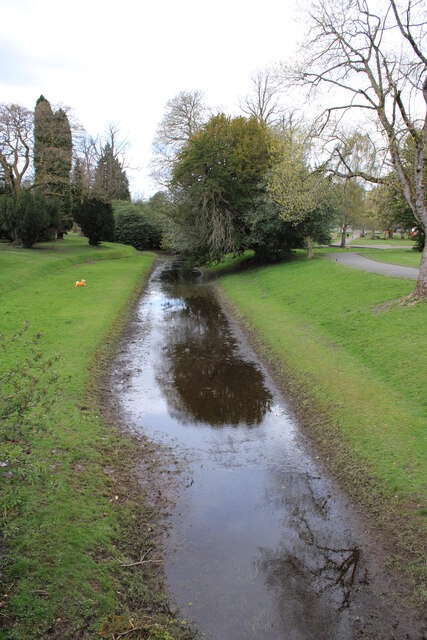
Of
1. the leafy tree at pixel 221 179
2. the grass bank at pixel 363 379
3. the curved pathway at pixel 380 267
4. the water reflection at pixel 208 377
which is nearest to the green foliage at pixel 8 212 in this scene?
the leafy tree at pixel 221 179

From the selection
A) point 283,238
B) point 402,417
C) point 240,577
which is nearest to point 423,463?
point 402,417

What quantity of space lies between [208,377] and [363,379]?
3.94 m

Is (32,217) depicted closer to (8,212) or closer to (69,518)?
(8,212)

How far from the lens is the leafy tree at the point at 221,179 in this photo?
2739cm

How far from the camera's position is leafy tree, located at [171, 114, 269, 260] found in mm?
27391

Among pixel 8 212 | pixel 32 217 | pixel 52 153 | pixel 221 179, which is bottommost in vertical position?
pixel 32 217

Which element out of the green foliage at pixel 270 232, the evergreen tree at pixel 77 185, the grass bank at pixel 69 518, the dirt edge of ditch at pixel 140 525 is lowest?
the dirt edge of ditch at pixel 140 525

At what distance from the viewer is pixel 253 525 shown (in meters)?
6.07

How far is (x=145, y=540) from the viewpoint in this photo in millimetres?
5727

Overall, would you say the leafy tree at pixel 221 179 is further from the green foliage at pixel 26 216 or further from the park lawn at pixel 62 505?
the park lawn at pixel 62 505

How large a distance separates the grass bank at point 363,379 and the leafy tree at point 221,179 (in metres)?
9.28

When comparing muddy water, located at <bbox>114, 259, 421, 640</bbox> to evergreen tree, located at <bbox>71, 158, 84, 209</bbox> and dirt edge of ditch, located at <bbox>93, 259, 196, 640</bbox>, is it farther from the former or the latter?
evergreen tree, located at <bbox>71, 158, 84, 209</bbox>

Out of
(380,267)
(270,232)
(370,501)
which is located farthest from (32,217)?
(370,501)

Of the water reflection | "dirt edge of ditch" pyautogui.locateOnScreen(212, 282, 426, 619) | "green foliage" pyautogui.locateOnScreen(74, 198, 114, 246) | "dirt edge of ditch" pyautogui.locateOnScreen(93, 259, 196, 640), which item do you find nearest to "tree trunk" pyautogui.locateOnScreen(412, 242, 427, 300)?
"dirt edge of ditch" pyautogui.locateOnScreen(212, 282, 426, 619)
